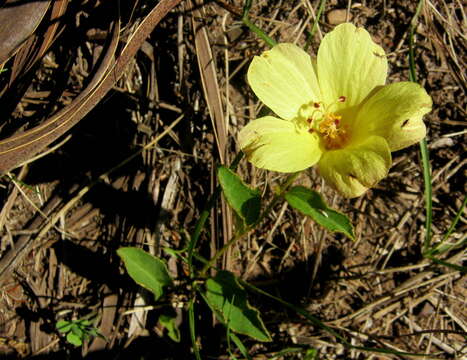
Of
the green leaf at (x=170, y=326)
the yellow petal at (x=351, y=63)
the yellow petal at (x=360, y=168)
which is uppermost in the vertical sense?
the yellow petal at (x=351, y=63)

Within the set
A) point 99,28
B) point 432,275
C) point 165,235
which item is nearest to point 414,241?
point 432,275

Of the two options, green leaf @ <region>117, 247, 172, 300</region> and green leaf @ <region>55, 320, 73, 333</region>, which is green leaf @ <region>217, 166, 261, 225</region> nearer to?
green leaf @ <region>117, 247, 172, 300</region>

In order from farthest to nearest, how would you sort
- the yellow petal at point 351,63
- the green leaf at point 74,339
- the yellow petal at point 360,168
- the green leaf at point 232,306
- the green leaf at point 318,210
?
the green leaf at point 74,339
the green leaf at point 232,306
the yellow petal at point 351,63
the green leaf at point 318,210
the yellow petal at point 360,168

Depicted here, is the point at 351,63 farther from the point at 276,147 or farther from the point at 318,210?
the point at 318,210

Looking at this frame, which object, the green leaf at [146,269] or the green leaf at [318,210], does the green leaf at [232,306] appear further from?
the green leaf at [318,210]

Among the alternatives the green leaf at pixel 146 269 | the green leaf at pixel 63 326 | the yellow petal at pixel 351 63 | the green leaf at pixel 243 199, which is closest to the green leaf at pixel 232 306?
the green leaf at pixel 146 269
